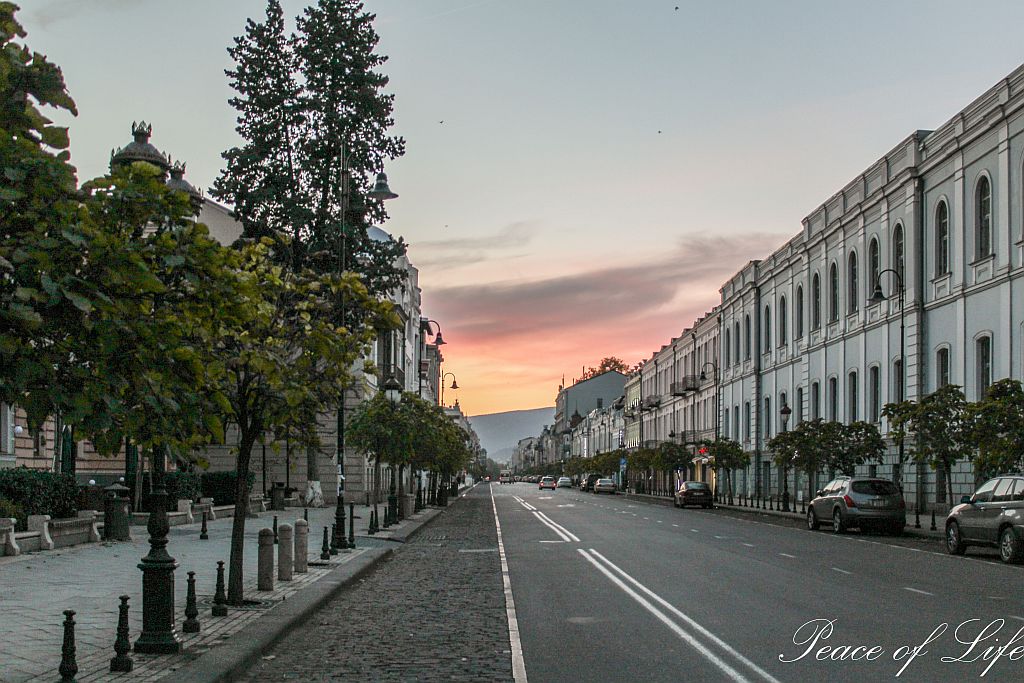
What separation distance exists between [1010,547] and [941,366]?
20.9 meters

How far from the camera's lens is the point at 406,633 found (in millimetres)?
12727

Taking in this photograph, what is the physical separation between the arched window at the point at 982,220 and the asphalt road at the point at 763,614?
15.8 metres

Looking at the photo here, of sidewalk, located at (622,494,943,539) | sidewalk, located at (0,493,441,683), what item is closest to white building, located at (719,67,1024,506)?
sidewalk, located at (622,494,943,539)

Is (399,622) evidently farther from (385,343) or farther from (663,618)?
(385,343)

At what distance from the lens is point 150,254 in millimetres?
7145

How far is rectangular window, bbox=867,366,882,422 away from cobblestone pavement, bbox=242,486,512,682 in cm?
3141

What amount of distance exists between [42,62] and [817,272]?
54118mm

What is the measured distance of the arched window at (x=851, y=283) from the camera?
52.1 m

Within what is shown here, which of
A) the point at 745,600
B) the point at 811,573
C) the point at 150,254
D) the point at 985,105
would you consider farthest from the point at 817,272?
the point at 150,254

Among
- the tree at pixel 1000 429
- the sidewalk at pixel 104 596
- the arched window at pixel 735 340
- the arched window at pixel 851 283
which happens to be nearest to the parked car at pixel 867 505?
the tree at pixel 1000 429

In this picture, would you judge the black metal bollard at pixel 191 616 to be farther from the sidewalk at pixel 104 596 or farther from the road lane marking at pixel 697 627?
the road lane marking at pixel 697 627

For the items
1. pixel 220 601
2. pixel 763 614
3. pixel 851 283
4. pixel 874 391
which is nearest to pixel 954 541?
pixel 763 614

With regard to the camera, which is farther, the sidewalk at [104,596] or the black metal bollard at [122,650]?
the sidewalk at [104,596]

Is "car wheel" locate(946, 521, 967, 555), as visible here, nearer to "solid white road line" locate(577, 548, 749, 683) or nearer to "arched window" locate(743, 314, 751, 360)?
"solid white road line" locate(577, 548, 749, 683)
